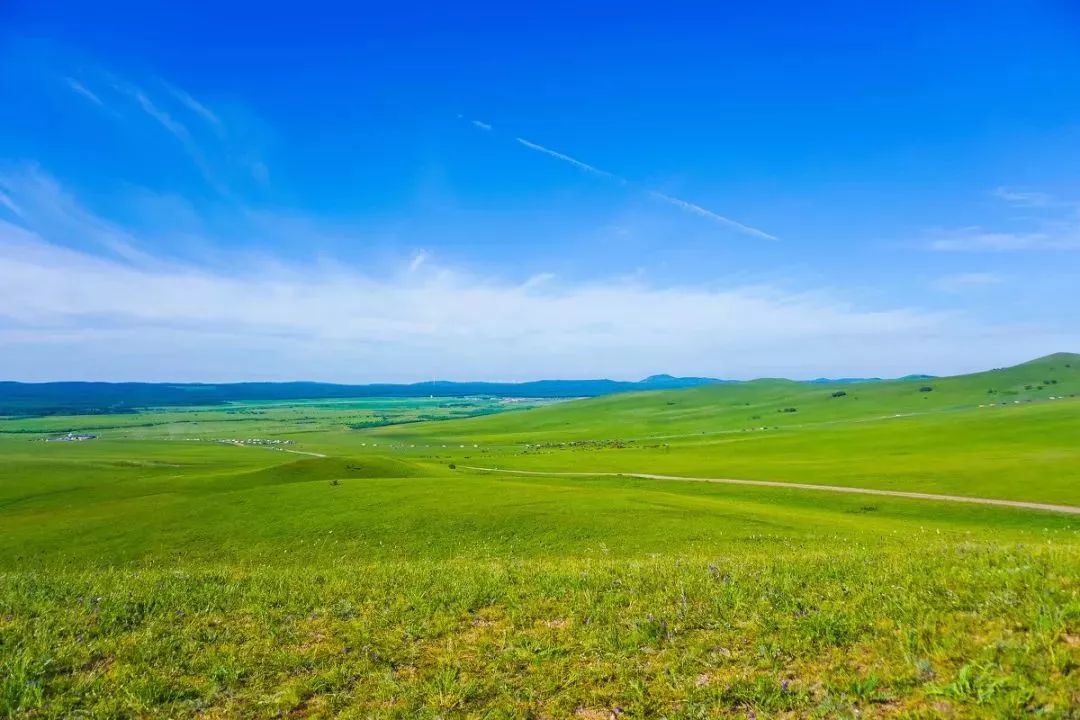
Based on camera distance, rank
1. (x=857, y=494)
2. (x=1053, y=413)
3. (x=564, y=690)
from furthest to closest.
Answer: (x=1053, y=413) → (x=857, y=494) → (x=564, y=690)

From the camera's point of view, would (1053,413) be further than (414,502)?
Yes

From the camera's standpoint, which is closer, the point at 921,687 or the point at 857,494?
the point at 921,687

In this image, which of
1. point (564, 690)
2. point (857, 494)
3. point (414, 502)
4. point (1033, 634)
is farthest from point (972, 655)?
point (857, 494)

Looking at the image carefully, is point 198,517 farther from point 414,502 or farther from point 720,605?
point 720,605

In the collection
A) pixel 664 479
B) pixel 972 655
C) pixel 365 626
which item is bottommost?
pixel 664 479

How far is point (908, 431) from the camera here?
125m

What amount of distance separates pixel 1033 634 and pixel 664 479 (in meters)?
69.8

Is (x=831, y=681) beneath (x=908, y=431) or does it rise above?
above

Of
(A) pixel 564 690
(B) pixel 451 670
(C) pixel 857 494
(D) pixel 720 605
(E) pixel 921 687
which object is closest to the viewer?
(E) pixel 921 687

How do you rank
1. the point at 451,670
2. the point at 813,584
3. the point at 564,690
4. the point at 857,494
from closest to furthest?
1. the point at 564,690
2. the point at 451,670
3. the point at 813,584
4. the point at 857,494

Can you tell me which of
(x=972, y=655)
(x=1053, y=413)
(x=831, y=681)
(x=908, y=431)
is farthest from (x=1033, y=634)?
(x=1053, y=413)

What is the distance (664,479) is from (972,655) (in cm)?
7003

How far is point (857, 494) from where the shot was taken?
56.8 meters

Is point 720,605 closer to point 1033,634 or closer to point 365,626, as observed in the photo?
point 1033,634
